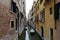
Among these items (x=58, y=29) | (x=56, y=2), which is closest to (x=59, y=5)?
(x=56, y=2)

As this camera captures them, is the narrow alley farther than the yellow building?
No

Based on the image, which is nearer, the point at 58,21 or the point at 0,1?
the point at 0,1

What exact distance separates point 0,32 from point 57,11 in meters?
5.18

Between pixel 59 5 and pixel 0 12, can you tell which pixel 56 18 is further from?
pixel 0 12

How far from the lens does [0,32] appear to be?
337 inches

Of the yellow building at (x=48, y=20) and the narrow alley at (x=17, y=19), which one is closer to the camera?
the narrow alley at (x=17, y=19)

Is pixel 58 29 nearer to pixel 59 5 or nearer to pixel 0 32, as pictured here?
pixel 59 5

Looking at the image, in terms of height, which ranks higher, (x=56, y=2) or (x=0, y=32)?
(x=56, y=2)

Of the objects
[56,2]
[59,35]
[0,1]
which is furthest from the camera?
[56,2]

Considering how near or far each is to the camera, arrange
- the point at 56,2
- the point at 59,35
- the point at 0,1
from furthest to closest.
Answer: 1. the point at 56,2
2. the point at 59,35
3. the point at 0,1

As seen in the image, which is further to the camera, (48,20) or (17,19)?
(17,19)

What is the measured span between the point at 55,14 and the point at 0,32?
5101mm

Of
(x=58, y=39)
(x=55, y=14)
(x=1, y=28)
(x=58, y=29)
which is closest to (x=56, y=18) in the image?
(x=55, y=14)

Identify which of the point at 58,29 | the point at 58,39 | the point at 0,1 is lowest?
the point at 58,39
